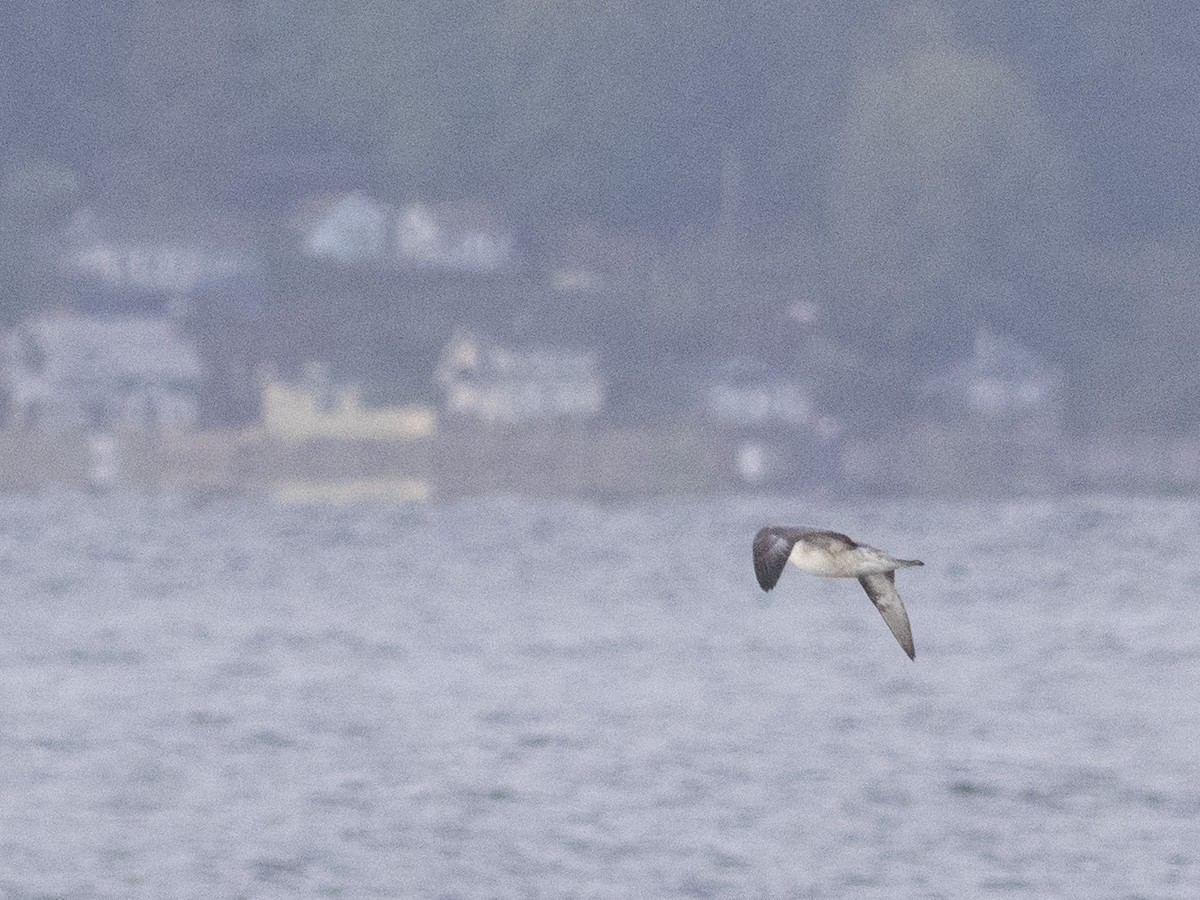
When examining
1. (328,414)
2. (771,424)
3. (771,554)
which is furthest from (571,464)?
(771,554)

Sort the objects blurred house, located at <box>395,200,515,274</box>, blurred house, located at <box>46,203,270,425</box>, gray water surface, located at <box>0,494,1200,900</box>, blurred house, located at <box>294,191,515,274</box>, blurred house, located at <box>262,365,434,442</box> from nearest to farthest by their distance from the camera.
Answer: gray water surface, located at <box>0,494,1200,900</box> < blurred house, located at <box>262,365,434,442</box> < blurred house, located at <box>46,203,270,425</box> < blurred house, located at <box>395,200,515,274</box> < blurred house, located at <box>294,191,515,274</box>

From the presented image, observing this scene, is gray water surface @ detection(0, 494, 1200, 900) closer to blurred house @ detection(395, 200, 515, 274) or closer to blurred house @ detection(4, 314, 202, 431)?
blurred house @ detection(4, 314, 202, 431)

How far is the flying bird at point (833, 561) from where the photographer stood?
17953 millimetres

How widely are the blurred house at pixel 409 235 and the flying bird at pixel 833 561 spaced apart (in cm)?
10782

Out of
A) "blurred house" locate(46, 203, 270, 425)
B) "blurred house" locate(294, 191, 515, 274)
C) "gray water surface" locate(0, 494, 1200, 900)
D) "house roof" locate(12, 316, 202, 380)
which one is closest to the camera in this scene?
"gray water surface" locate(0, 494, 1200, 900)

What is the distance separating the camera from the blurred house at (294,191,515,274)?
129m

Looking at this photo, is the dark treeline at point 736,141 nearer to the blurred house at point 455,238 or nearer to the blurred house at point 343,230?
the blurred house at point 455,238

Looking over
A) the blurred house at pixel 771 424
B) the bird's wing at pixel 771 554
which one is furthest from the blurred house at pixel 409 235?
the bird's wing at pixel 771 554

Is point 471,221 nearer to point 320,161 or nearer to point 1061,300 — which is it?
point 320,161

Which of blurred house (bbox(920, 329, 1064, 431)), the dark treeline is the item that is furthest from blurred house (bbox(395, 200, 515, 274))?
blurred house (bbox(920, 329, 1064, 431))

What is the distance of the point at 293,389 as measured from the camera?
11606 cm

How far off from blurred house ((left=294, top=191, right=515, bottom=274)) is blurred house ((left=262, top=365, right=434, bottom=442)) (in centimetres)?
1218

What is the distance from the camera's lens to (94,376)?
119062 mm

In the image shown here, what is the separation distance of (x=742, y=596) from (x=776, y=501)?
4385 cm
